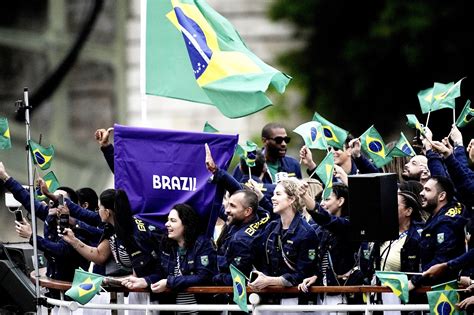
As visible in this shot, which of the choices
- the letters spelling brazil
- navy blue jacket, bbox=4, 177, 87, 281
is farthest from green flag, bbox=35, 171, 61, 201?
the letters spelling brazil

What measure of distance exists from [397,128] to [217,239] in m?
11.0

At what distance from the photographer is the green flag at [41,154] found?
47.8 ft

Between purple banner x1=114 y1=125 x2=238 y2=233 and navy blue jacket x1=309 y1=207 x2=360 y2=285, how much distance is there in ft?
3.60

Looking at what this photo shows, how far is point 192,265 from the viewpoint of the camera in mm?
13539

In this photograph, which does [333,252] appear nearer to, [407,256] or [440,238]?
[407,256]

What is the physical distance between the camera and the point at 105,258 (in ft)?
46.5

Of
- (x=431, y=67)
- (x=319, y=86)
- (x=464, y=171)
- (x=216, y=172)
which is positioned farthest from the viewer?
(x=319, y=86)

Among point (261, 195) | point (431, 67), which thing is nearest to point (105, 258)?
point (261, 195)

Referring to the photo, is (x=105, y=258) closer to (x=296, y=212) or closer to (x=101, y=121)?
(x=296, y=212)

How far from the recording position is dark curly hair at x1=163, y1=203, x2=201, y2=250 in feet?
44.7

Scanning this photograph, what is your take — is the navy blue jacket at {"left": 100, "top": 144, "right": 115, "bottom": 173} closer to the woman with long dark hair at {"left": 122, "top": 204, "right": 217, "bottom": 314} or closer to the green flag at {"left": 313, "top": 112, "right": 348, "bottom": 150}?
the woman with long dark hair at {"left": 122, "top": 204, "right": 217, "bottom": 314}

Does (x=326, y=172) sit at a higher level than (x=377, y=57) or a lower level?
lower

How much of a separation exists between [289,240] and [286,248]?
0.24 feet

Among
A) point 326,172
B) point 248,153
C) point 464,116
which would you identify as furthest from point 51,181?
point 464,116
